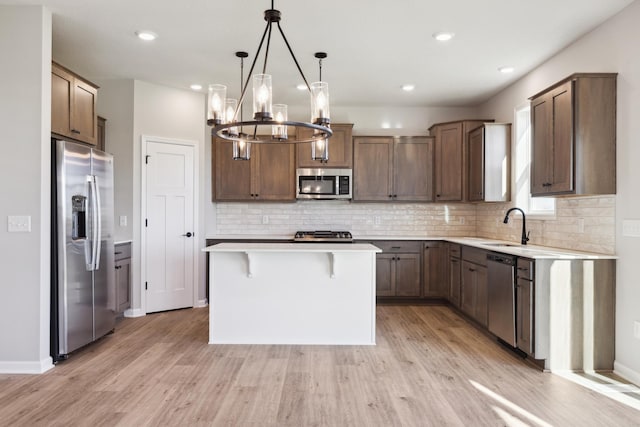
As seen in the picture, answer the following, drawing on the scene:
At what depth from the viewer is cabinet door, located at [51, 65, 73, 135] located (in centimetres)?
342

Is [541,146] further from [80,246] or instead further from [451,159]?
[80,246]

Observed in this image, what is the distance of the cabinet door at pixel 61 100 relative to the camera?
3.42 meters

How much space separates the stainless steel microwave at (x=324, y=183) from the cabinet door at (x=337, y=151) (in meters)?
0.08

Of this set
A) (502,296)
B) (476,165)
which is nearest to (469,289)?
A: (502,296)

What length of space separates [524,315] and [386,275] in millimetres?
2345

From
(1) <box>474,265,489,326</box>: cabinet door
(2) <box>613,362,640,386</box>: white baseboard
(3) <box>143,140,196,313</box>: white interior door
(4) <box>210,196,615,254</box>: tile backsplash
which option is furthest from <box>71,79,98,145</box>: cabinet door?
(2) <box>613,362,640,386</box>: white baseboard

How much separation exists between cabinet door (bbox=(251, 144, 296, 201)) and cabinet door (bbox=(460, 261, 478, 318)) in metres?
2.49

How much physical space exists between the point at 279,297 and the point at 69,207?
1914 mm

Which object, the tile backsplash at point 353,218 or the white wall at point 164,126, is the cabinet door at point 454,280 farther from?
the white wall at point 164,126

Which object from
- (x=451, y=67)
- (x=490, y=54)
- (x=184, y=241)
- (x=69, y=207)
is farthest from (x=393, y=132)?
(x=69, y=207)

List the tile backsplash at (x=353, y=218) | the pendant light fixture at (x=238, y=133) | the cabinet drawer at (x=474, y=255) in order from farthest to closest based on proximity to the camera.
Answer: the tile backsplash at (x=353, y=218) < the cabinet drawer at (x=474, y=255) < the pendant light fixture at (x=238, y=133)

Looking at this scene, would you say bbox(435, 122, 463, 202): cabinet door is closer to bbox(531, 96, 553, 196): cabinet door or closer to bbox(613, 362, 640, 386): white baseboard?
bbox(531, 96, 553, 196): cabinet door

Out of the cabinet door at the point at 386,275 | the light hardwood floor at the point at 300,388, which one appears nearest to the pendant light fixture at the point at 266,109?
the light hardwood floor at the point at 300,388

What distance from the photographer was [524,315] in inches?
135
